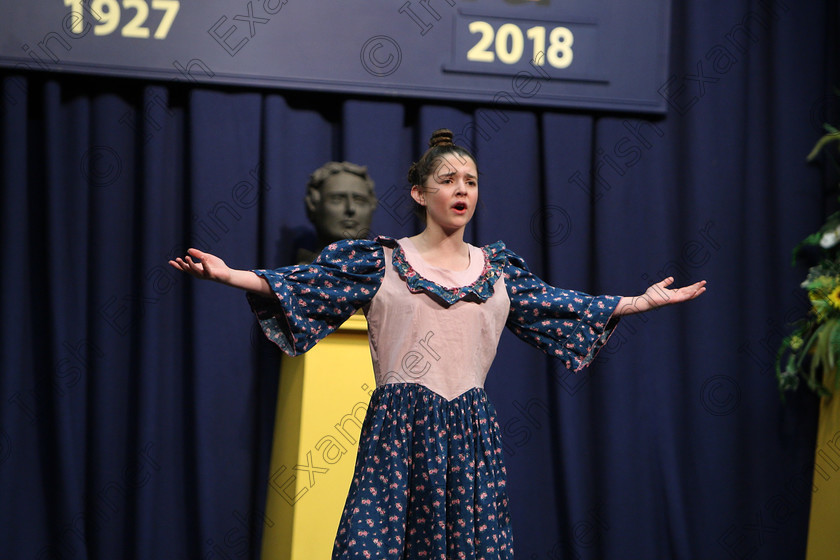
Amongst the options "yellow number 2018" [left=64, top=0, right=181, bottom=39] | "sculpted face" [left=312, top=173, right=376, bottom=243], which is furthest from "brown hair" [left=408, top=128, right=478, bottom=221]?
"yellow number 2018" [left=64, top=0, right=181, bottom=39]

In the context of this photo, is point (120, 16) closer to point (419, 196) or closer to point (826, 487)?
point (419, 196)

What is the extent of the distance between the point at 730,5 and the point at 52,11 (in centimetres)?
257

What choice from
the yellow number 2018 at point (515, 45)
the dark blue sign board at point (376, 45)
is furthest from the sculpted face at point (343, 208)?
the yellow number 2018 at point (515, 45)

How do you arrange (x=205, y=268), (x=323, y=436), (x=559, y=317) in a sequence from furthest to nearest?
(x=323, y=436) < (x=559, y=317) < (x=205, y=268)

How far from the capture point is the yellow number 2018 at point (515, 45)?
355cm

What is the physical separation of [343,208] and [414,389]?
1260mm

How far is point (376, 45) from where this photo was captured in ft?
11.4

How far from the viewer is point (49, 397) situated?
332 cm

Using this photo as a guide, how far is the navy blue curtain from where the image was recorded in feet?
Answer: 10.9
